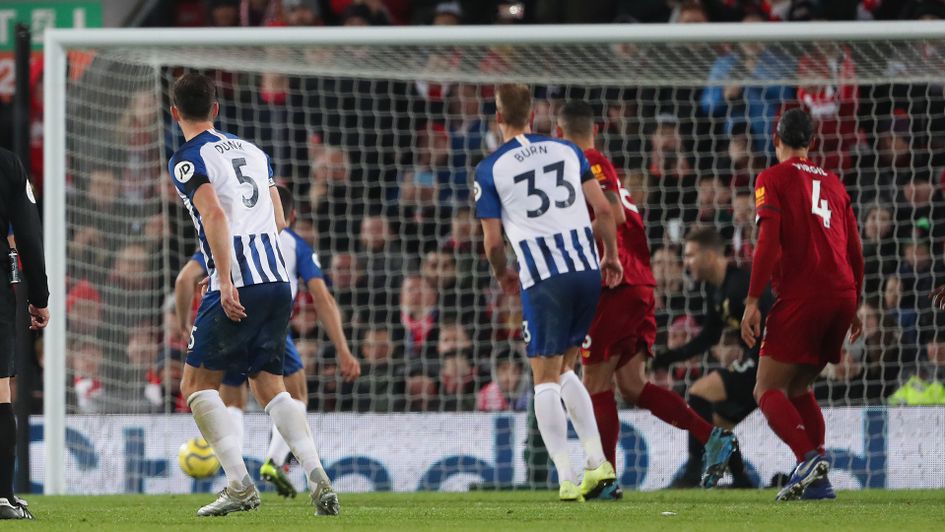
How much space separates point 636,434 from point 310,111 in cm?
407

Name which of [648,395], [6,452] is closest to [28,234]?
[6,452]

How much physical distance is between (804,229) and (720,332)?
201cm

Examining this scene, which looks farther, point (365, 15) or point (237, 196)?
point (365, 15)

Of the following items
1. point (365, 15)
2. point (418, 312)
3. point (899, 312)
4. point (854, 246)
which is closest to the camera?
point (854, 246)

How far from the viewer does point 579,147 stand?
7469mm

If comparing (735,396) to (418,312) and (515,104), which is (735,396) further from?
(515,104)

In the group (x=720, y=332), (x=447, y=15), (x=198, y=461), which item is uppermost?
(x=447, y=15)

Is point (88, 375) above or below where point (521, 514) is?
above

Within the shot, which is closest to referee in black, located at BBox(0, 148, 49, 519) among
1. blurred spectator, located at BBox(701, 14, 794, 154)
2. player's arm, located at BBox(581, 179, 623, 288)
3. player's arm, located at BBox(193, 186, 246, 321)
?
player's arm, located at BBox(193, 186, 246, 321)

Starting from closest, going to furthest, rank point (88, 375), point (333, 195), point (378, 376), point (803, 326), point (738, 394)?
point (803, 326) < point (738, 394) < point (88, 375) < point (378, 376) < point (333, 195)

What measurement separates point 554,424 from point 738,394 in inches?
94.0

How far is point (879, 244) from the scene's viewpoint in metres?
10.1

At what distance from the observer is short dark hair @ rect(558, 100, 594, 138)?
25.0ft

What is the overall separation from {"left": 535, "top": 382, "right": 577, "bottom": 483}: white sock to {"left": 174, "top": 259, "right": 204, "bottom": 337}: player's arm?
2.09m
